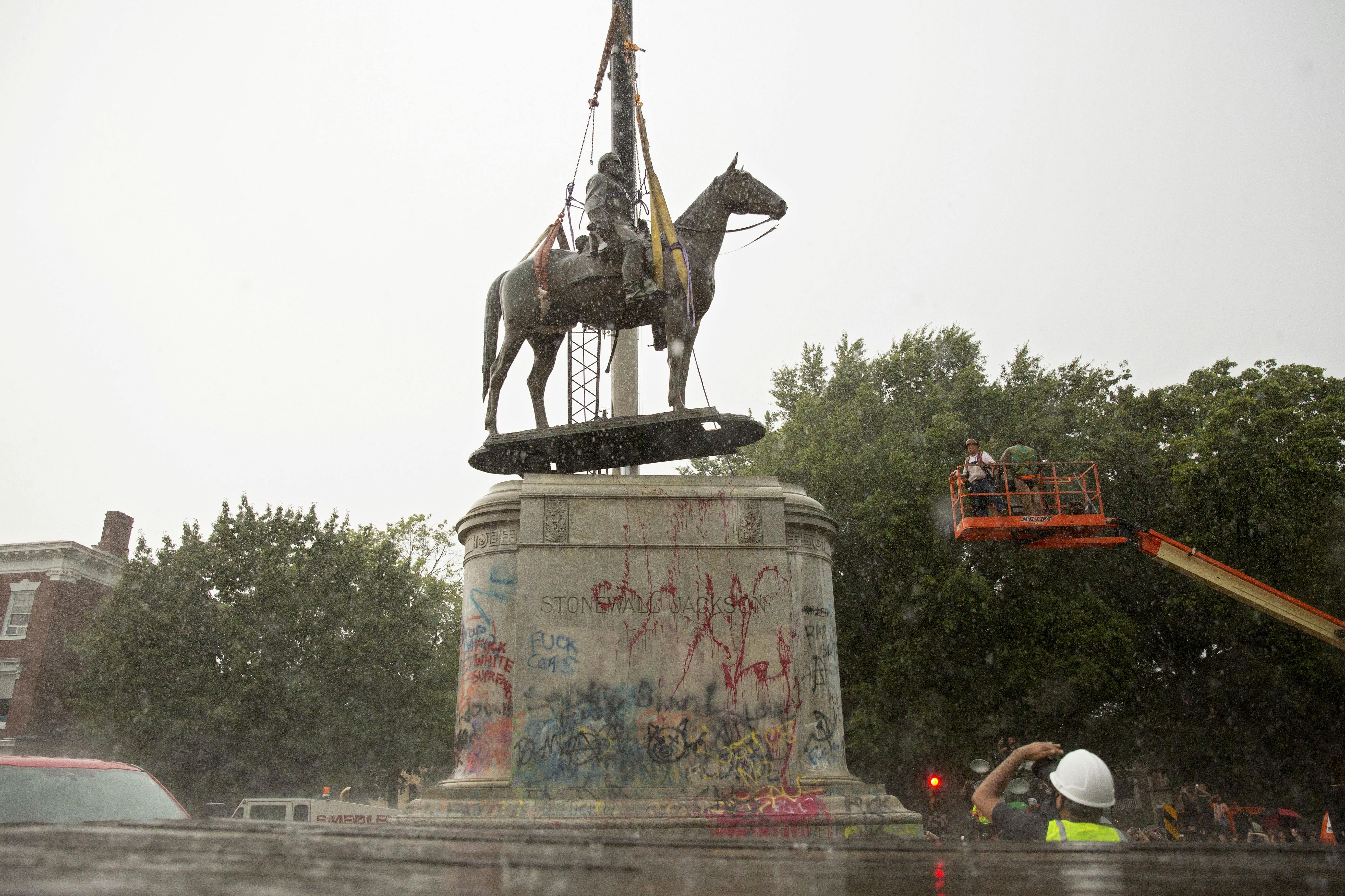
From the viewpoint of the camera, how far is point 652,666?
9609 mm

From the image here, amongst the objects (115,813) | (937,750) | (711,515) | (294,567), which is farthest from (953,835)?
(115,813)

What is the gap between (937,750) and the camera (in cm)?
2611

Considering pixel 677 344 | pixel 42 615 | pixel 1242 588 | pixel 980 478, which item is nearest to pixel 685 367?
pixel 677 344

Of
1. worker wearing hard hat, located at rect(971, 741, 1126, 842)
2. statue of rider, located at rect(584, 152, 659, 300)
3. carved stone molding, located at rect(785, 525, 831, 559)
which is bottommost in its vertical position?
worker wearing hard hat, located at rect(971, 741, 1126, 842)

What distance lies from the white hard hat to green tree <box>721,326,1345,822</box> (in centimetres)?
2017

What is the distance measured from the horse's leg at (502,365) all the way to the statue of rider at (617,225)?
1.50 metres

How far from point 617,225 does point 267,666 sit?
25.0 meters

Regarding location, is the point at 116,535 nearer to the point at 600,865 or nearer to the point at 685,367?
the point at 685,367

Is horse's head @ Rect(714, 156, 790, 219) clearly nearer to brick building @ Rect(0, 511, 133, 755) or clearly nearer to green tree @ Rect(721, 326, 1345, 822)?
green tree @ Rect(721, 326, 1345, 822)

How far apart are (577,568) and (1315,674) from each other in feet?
78.3

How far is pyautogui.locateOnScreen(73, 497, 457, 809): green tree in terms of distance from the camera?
1192 inches

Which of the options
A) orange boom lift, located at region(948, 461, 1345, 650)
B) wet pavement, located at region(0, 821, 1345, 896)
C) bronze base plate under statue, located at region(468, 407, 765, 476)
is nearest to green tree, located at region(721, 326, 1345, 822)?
orange boom lift, located at region(948, 461, 1345, 650)

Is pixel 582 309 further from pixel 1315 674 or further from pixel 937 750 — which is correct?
pixel 1315 674

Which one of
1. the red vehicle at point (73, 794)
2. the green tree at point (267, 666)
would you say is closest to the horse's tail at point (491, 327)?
the red vehicle at point (73, 794)
